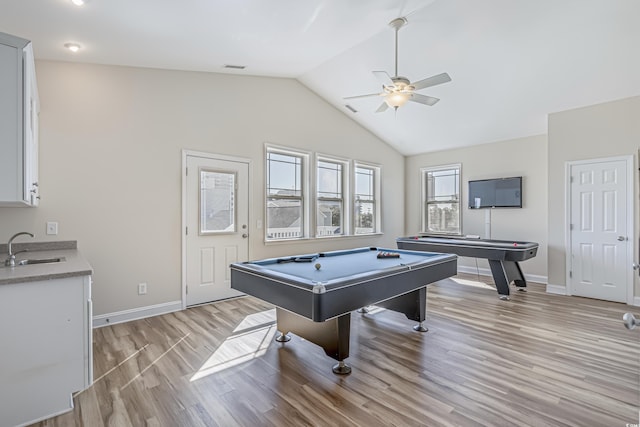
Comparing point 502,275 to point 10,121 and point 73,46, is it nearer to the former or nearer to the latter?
point 10,121

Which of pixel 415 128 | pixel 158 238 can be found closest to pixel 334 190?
pixel 415 128

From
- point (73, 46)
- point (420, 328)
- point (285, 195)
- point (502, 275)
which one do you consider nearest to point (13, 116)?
point (73, 46)

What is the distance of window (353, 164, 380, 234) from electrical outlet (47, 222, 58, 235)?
182 inches

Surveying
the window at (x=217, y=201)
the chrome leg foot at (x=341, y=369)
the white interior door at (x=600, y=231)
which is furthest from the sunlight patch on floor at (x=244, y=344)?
the white interior door at (x=600, y=231)

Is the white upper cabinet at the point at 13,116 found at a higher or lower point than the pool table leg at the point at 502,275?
higher

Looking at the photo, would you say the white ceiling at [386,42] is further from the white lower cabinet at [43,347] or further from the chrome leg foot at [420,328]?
the chrome leg foot at [420,328]

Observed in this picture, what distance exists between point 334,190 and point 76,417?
484 centimetres

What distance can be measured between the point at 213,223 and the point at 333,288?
2756mm

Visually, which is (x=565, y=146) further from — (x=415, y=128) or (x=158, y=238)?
(x=158, y=238)

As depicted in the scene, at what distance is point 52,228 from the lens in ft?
10.6

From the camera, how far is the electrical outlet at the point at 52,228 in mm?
3200

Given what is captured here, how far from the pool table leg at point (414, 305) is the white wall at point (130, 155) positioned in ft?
7.15

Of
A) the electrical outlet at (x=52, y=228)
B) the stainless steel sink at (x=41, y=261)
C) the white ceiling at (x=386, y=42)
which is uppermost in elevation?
the white ceiling at (x=386, y=42)

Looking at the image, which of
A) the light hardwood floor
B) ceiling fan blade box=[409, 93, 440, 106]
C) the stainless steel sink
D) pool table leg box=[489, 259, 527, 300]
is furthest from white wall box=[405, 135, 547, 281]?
the stainless steel sink
